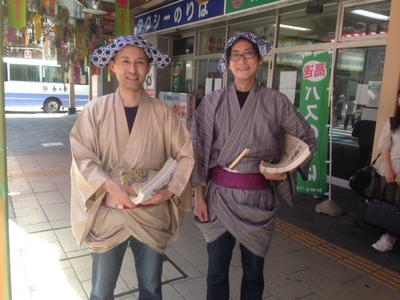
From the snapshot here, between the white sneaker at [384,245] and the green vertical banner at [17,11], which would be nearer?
the white sneaker at [384,245]

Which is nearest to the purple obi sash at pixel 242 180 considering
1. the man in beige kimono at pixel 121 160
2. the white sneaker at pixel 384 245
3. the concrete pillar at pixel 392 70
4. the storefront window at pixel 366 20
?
the man in beige kimono at pixel 121 160

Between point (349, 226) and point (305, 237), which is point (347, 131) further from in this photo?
point (305, 237)

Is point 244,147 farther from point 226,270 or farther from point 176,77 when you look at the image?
point 176,77

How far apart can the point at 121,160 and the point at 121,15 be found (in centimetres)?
571

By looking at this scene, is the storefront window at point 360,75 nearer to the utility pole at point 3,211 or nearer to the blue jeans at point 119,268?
the blue jeans at point 119,268

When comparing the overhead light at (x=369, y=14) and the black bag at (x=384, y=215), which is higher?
the overhead light at (x=369, y=14)

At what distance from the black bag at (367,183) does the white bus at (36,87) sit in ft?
45.9

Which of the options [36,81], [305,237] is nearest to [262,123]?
[305,237]

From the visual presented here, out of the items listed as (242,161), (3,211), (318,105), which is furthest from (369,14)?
(3,211)

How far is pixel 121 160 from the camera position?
1.78 metres

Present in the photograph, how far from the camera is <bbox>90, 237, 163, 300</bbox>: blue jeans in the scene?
1.83 m

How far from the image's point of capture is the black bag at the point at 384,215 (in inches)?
132

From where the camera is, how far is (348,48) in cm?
530

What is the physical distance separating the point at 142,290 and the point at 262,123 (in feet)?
3.83
